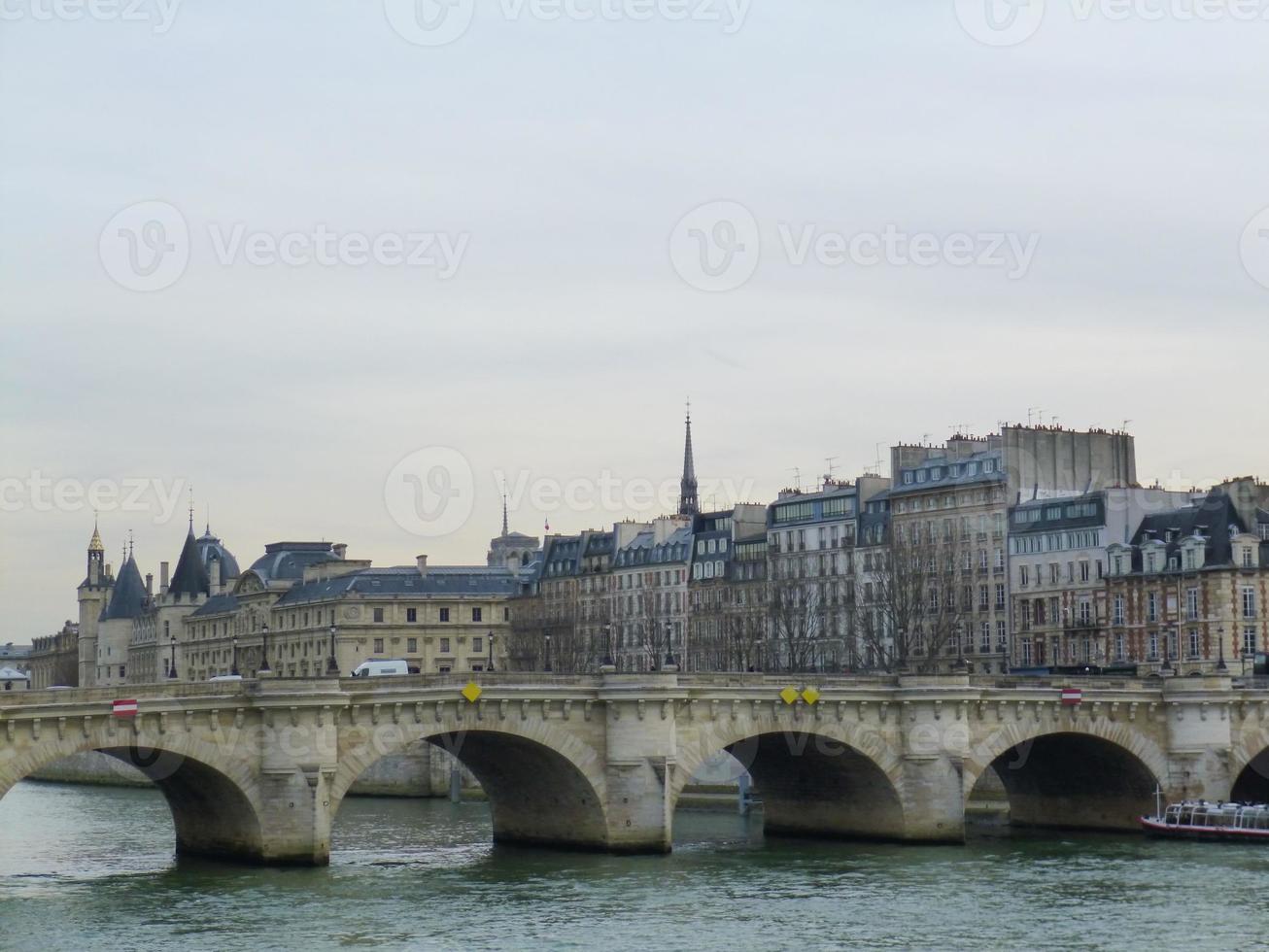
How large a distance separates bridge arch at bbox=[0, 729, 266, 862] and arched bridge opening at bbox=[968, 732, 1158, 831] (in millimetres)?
27176

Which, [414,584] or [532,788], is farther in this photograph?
[414,584]

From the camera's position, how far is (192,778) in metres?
69.2

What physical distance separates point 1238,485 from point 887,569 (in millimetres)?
19238

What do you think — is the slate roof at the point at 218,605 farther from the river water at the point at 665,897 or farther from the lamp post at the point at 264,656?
the river water at the point at 665,897

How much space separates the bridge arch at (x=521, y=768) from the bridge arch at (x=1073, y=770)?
12.8 m

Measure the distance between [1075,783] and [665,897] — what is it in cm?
2673

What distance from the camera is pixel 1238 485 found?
355ft

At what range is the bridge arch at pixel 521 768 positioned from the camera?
68.8 m

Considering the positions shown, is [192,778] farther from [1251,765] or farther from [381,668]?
[1251,765]

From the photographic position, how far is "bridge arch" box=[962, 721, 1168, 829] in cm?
7881

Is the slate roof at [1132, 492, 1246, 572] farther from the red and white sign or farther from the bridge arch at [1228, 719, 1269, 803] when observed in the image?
the red and white sign

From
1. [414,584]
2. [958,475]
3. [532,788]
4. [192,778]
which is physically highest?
[958,475]

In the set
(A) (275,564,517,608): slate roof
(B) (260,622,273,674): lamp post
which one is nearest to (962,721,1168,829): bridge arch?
(B) (260,622,273,674): lamp post

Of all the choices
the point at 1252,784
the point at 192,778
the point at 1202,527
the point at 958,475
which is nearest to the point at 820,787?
the point at 1252,784
